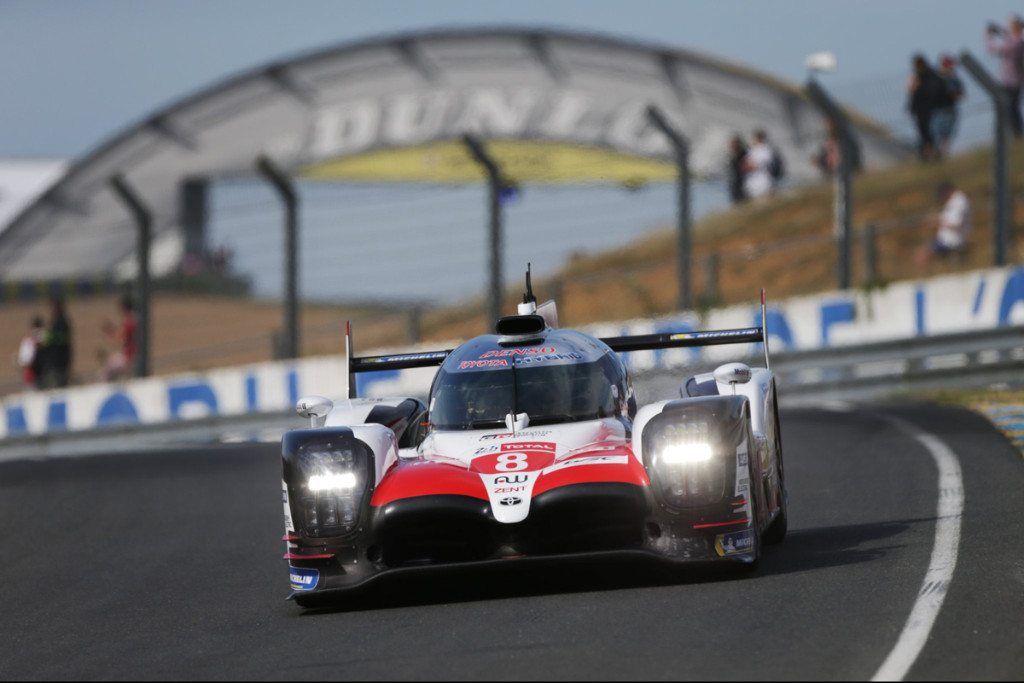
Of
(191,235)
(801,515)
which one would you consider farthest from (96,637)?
(191,235)

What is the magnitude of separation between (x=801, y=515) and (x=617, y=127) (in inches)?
1376

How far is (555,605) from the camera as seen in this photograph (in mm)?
7637

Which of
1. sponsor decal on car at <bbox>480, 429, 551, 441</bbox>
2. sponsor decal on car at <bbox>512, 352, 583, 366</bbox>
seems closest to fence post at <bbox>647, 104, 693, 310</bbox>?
sponsor decal on car at <bbox>512, 352, 583, 366</bbox>

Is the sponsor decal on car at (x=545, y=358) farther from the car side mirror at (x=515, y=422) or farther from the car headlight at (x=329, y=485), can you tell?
the car headlight at (x=329, y=485)

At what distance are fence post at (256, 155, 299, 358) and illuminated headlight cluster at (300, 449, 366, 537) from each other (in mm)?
12270

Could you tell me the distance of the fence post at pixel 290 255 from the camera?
20.4 metres

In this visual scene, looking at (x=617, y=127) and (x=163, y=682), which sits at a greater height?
(x=617, y=127)

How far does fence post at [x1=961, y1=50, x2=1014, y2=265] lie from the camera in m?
19.2

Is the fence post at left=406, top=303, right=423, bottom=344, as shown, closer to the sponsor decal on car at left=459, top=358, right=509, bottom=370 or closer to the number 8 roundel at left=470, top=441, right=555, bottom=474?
the sponsor decal on car at left=459, top=358, right=509, bottom=370

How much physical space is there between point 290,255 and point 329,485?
12787 millimetres

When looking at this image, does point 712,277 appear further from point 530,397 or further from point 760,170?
point 530,397

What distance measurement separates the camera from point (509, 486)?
804 cm

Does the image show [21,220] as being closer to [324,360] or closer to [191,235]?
[191,235]

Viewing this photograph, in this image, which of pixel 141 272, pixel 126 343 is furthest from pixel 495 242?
pixel 126 343
